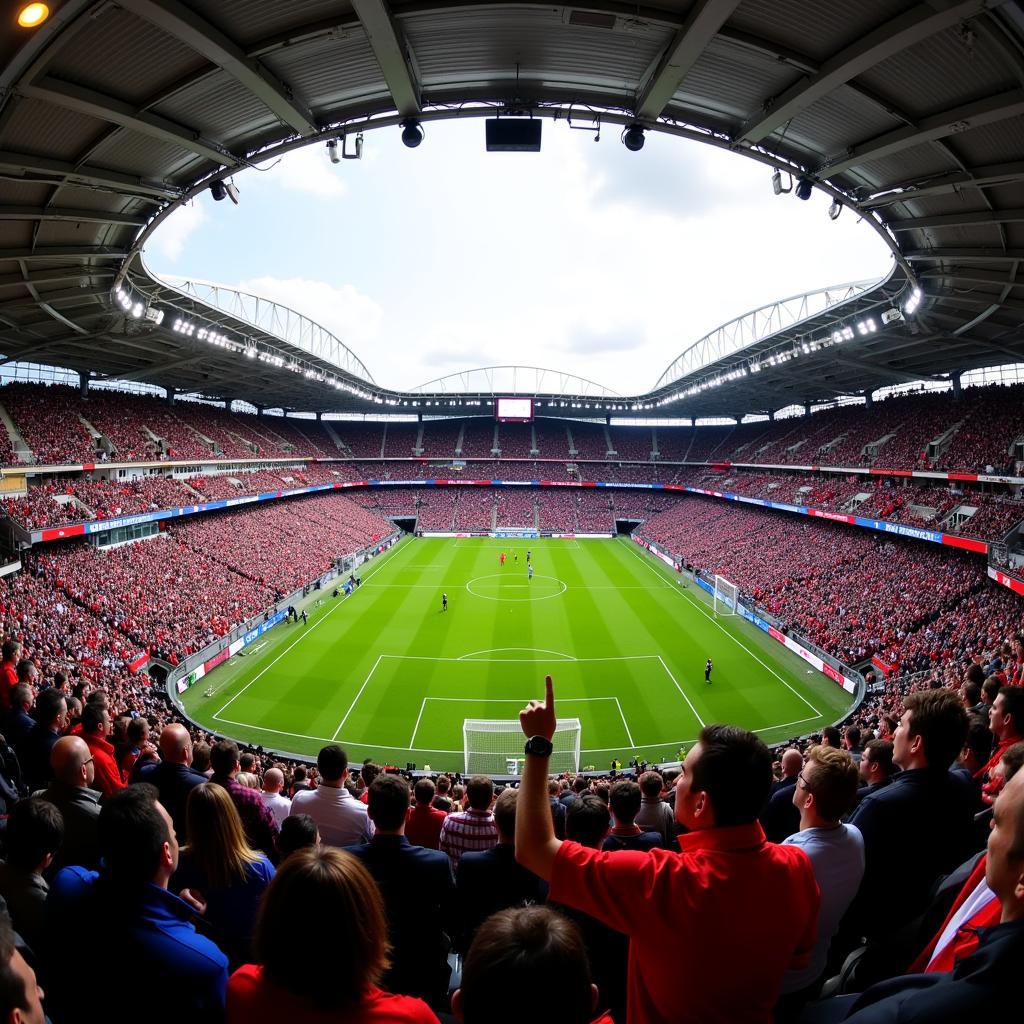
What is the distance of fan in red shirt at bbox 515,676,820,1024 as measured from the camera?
2.11 metres

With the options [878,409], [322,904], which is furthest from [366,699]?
[878,409]

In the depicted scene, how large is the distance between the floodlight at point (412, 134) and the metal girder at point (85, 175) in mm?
7078

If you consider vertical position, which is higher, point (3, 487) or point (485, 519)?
point (3, 487)

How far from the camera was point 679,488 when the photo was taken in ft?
221

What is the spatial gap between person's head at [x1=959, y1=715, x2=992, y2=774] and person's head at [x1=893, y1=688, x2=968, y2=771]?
7.21 feet

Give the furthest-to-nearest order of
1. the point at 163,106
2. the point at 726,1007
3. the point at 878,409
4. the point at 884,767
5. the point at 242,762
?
the point at 878,409 < the point at 163,106 < the point at 242,762 < the point at 884,767 < the point at 726,1007

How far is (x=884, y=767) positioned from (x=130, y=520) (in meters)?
34.9

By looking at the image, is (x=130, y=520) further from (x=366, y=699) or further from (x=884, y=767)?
(x=884, y=767)

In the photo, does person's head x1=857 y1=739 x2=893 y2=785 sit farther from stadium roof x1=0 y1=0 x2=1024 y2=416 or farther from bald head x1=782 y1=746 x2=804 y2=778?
stadium roof x1=0 y1=0 x2=1024 y2=416

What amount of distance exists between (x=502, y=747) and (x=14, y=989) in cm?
1944

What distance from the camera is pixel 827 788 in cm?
324

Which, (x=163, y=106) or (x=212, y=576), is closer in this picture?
(x=163, y=106)

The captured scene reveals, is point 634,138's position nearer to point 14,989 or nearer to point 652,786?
point 652,786

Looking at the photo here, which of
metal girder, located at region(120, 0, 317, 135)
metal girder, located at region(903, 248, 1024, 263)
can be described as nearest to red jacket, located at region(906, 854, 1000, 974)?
metal girder, located at region(120, 0, 317, 135)
